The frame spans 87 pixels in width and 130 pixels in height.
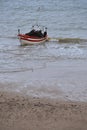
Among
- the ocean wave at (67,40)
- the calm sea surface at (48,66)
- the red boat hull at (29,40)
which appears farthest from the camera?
the ocean wave at (67,40)

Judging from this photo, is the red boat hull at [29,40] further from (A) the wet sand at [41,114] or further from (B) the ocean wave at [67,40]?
(A) the wet sand at [41,114]

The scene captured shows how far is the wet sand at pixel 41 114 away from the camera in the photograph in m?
10.7

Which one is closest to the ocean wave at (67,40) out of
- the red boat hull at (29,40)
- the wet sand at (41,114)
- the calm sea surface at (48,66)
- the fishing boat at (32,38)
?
the calm sea surface at (48,66)

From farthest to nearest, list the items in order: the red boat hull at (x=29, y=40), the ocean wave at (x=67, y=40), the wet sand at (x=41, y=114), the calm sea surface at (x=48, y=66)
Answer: the ocean wave at (x=67, y=40), the red boat hull at (x=29, y=40), the calm sea surface at (x=48, y=66), the wet sand at (x=41, y=114)

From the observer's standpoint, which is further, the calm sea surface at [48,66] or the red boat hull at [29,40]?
the red boat hull at [29,40]

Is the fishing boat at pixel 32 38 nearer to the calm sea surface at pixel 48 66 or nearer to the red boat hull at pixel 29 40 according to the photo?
the red boat hull at pixel 29 40

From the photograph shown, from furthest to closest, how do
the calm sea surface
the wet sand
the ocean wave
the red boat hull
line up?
the ocean wave
the red boat hull
the calm sea surface
the wet sand

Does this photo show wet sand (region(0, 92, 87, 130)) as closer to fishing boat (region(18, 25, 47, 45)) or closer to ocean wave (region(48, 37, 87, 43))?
fishing boat (region(18, 25, 47, 45))

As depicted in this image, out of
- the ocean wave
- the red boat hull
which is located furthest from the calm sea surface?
the red boat hull

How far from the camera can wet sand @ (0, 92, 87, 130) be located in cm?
1071

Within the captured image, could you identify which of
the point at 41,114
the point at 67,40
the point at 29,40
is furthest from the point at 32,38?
the point at 41,114

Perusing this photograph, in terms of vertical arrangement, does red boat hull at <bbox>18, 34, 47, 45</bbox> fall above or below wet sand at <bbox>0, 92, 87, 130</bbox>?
below

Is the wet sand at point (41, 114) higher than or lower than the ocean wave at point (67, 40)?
higher

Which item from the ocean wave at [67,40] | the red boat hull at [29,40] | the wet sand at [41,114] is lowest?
the ocean wave at [67,40]
